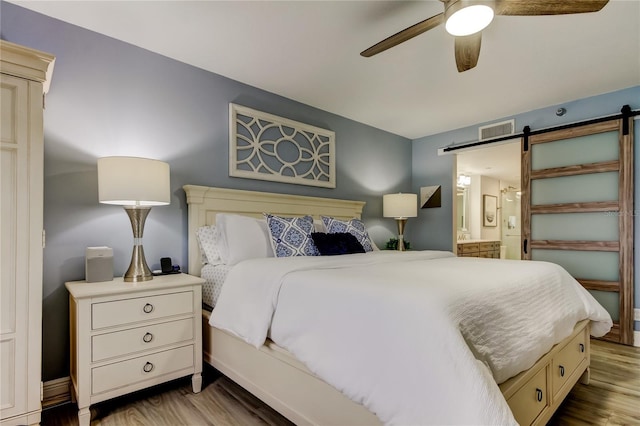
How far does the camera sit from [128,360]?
188 centimetres

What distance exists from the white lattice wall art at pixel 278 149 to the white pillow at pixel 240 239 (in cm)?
61

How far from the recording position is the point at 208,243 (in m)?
2.61

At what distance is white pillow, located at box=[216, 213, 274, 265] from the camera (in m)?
2.45

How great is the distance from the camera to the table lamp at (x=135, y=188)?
200 cm

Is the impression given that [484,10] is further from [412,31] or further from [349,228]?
[349,228]

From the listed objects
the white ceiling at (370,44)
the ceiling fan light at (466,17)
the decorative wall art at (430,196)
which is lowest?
the decorative wall art at (430,196)

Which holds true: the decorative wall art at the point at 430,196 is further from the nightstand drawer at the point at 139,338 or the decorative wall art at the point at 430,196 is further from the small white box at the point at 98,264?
the small white box at the point at 98,264

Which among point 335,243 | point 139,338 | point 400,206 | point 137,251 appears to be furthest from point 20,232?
point 400,206

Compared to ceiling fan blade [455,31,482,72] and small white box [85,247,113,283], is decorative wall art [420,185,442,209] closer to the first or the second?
ceiling fan blade [455,31,482,72]

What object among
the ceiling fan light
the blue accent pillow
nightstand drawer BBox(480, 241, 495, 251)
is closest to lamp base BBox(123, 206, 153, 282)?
the blue accent pillow

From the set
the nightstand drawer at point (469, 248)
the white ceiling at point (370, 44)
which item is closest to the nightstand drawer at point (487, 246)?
the nightstand drawer at point (469, 248)

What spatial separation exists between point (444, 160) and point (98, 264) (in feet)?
13.7

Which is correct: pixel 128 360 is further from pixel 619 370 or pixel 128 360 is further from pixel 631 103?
pixel 631 103

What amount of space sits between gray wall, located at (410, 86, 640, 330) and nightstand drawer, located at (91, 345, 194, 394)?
11.8 feet
